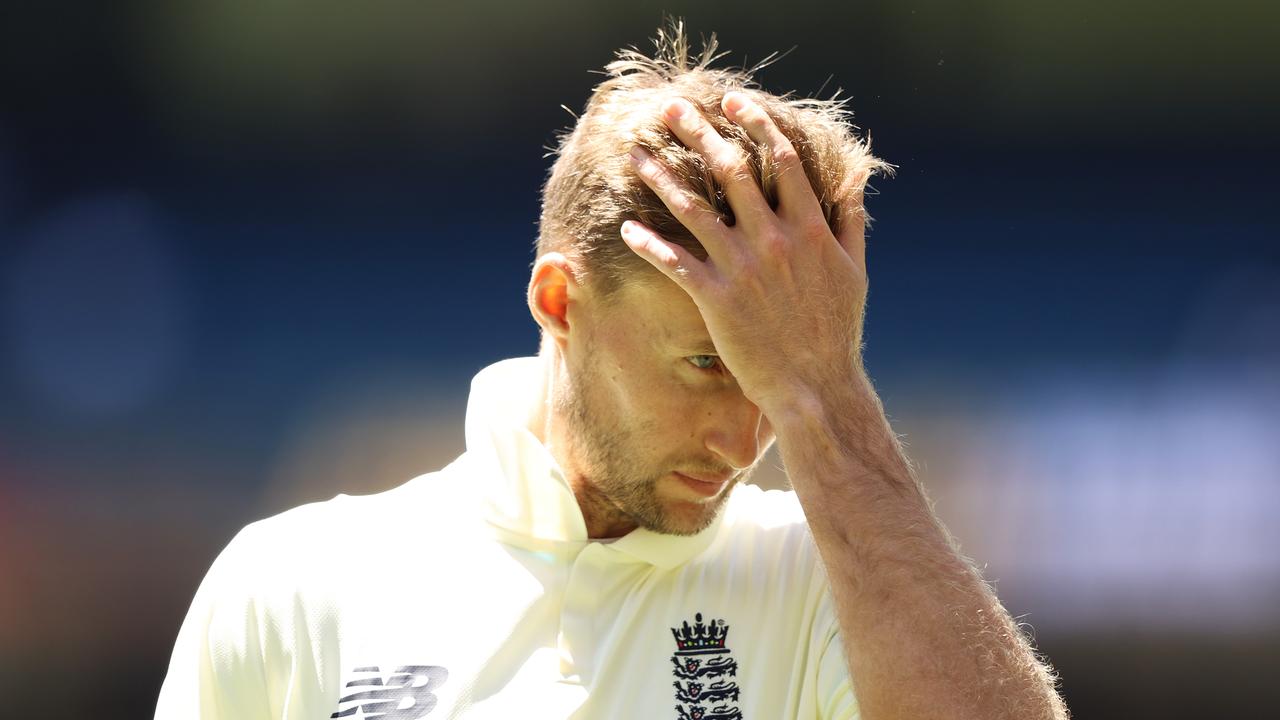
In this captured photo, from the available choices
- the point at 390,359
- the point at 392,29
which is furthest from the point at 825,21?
the point at 390,359

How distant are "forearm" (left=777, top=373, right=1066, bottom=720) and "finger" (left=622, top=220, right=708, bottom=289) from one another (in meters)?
0.19

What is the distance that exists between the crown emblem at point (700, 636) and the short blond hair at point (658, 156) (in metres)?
0.42

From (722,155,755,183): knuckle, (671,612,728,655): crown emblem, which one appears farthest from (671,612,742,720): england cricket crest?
(722,155,755,183): knuckle

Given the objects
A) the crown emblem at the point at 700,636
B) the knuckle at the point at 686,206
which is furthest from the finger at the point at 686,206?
the crown emblem at the point at 700,636

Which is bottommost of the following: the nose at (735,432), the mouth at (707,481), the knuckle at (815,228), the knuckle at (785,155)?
the mouth at (707,481)

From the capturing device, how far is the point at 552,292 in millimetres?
1600

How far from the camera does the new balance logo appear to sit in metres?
1.32

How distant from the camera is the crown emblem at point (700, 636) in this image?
139 centimetres

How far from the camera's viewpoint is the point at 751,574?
146cm

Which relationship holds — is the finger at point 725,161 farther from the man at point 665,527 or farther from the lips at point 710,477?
the lips at point 710,477

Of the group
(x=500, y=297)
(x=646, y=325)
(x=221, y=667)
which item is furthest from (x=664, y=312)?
(x=500, y=297)

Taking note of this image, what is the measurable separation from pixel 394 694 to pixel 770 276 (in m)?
0.62

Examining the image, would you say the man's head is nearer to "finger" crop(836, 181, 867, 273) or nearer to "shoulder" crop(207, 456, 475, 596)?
"finger" crop(836, 181, 867, 273)

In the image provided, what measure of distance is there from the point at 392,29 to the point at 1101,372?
2.27m
